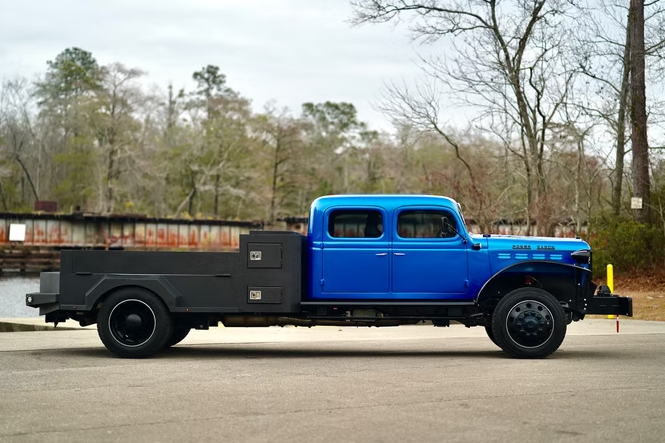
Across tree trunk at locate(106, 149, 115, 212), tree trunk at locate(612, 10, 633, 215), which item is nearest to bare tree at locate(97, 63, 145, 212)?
tree trunk at locate(106, 149, 115, 212)

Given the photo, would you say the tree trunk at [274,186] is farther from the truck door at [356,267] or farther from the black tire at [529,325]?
the black tire at [529,325]

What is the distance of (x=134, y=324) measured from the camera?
13164 millimetres

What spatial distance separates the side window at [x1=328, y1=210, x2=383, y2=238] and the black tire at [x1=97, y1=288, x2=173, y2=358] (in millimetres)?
2583

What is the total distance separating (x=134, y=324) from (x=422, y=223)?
419cm

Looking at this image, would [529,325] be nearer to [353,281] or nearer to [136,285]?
[353,281]

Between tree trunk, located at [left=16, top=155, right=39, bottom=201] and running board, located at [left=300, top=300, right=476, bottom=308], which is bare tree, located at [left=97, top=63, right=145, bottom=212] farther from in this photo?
running board, located at [left=300, top=300, right=476, bottom=308]

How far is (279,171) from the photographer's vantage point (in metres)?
88.8

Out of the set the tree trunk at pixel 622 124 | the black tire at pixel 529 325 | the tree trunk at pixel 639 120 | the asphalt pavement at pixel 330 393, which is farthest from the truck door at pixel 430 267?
the tree trunk at pixel 622 124

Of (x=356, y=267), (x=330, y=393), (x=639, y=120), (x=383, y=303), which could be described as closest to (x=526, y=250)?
(x=383, y=303)

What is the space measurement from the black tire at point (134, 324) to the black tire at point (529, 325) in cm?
449

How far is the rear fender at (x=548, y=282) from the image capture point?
43.7 feet

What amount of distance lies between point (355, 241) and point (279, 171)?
75.7 metres

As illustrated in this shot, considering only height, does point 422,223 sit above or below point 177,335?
above

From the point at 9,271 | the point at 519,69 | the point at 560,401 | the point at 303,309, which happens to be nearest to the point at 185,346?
the point at 303,309
